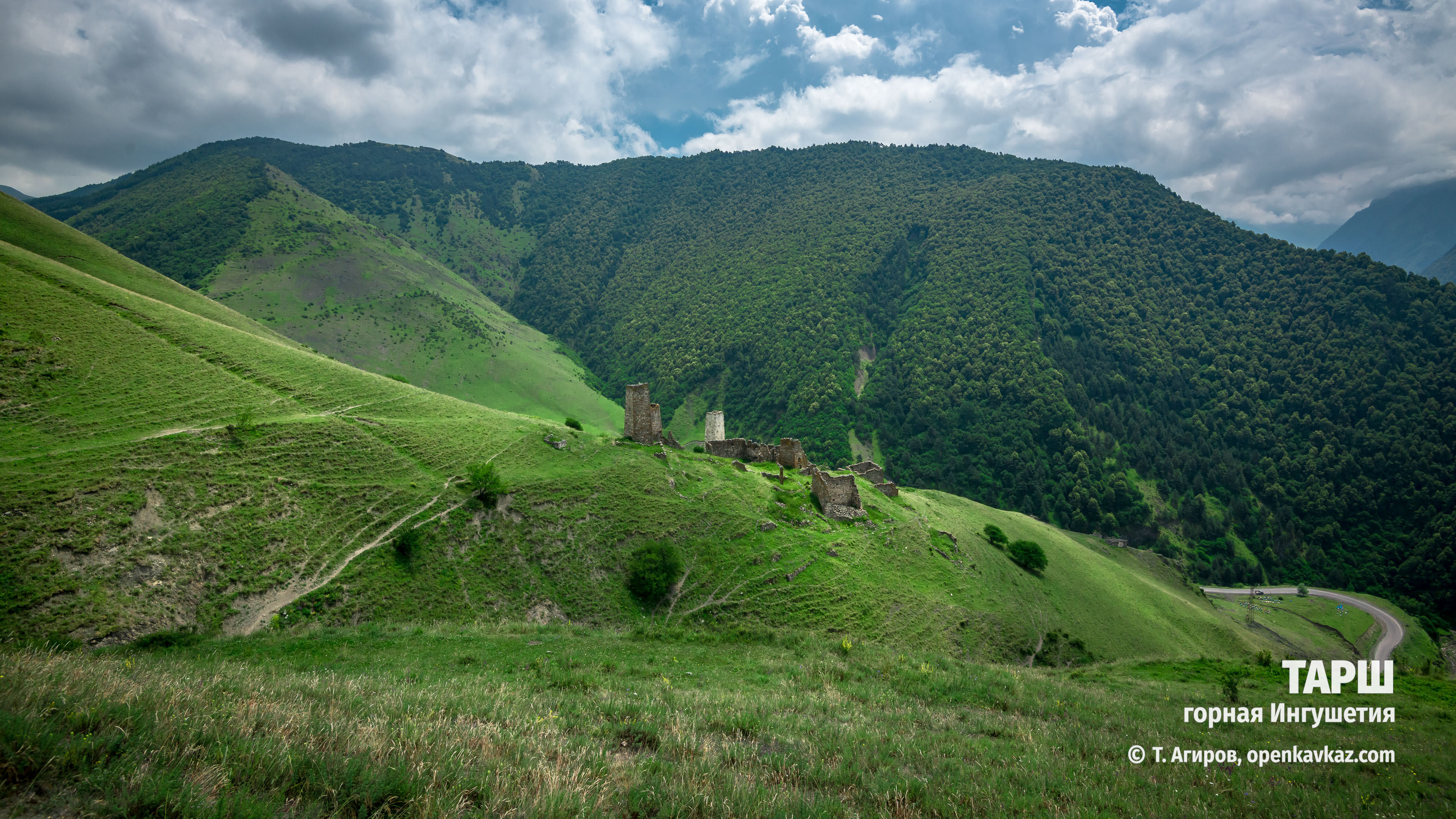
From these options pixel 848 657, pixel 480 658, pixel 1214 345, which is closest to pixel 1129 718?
pixel 848 657

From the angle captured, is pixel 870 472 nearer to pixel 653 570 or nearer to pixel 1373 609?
pixel 653 570

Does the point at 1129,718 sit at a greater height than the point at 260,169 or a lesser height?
lesser

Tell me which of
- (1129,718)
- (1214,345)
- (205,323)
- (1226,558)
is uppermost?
(1214,345)

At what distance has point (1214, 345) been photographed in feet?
452

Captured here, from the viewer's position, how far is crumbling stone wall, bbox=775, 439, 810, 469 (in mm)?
46094

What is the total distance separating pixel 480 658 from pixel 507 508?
14.7m

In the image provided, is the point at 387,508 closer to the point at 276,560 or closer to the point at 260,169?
the point at 276,560

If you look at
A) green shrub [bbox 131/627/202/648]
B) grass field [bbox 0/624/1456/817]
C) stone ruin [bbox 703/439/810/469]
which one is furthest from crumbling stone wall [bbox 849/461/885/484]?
green shrub [bbox 131/627/202/648]

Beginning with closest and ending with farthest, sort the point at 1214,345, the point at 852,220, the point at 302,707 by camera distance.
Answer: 1. the point at 302,707
2. the point at 1214,345
3. the point at 852,220

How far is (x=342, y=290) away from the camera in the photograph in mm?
115625

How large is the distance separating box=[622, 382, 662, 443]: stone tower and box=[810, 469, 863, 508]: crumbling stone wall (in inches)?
484

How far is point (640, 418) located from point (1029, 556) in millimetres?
33361

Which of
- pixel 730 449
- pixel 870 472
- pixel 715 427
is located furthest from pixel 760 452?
pixel 870 472

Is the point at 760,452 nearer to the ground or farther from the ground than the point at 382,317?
nearer to the ground
